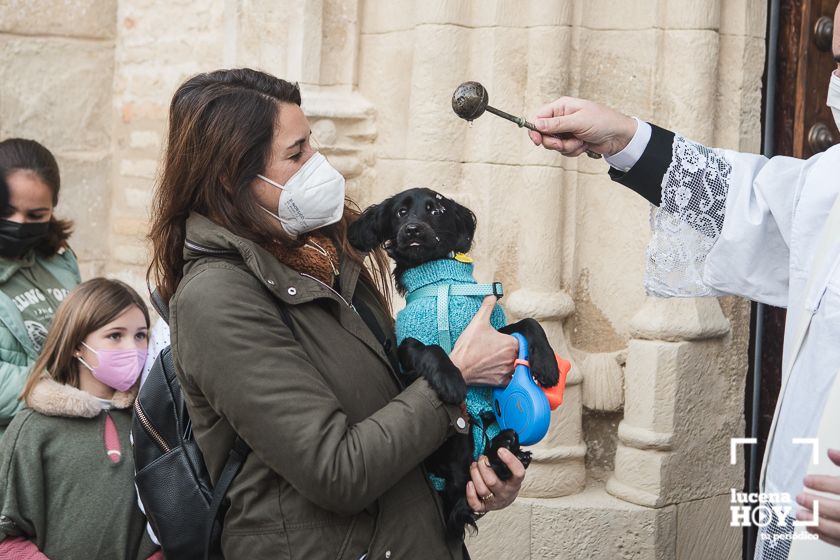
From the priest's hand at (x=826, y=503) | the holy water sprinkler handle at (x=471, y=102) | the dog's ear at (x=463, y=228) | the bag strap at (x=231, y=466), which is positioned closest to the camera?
the priest's hand at (x=826, y=503)

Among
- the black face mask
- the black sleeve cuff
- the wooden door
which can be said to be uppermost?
the wooden door

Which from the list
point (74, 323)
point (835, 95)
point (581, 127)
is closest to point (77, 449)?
point (74, 323)

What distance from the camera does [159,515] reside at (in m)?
2.17

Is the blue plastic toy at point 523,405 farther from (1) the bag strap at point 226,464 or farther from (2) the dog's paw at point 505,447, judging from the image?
(1) the bag strap at point 226,464

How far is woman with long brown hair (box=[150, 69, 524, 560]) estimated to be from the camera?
192 centimetres

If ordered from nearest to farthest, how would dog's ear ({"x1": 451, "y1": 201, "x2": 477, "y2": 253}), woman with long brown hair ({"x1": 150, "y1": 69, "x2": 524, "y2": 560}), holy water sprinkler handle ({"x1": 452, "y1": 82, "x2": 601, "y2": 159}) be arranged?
1. woman with long brown hair ({"x1": 150, "y1": 69, "x2": 524, "y2": 560})
2. holy water sprinkler handle ({"x1": 452, "y1": 82, "x2": 601, "y2": 159})
3. dog's ear ({"x1": 451, "y1": 201, "x2": 477, "y2": 253})

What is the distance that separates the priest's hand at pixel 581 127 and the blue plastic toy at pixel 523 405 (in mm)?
470

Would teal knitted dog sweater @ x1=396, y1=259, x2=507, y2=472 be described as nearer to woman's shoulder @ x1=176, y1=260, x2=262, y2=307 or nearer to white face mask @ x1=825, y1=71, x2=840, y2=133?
woman's shoulder @ x1=176, y1=260, x2=262, y2=307

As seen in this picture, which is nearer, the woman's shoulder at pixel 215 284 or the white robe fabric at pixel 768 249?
the woman's shoulder at pixel 215 284

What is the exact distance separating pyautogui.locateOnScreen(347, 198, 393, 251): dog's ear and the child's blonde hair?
80 cm

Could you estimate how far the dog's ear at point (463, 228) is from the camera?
2.63 metres

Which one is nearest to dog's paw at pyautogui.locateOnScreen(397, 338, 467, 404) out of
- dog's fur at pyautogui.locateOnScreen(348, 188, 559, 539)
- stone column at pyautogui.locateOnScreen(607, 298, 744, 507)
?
dog's fur at pyautogui.locateOnScreen(348, 188, 559, 539)

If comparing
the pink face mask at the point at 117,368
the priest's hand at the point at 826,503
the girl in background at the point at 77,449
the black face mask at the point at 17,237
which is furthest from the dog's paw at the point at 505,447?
the black face mask at the point at 17,237

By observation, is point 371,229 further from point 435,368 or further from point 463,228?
point 435,368
